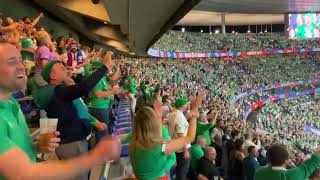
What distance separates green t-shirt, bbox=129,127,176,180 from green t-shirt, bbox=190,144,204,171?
2.47 metres

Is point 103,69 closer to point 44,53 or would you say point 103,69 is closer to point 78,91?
point 78,91

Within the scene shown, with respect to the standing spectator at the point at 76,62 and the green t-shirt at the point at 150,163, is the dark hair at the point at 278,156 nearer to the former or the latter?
the green t-shirt at the point at 150,163

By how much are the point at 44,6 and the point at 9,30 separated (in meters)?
6.22

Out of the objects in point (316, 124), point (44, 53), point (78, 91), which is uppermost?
point (44, 53)

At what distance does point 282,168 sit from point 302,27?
28820mm

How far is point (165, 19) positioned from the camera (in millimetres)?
8406

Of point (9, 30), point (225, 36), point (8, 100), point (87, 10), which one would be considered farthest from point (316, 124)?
point (8, 100)

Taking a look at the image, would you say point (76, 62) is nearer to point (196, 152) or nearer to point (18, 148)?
point (196, 152)

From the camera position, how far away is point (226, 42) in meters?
41.1

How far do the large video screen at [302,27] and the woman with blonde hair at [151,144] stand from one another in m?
28.4

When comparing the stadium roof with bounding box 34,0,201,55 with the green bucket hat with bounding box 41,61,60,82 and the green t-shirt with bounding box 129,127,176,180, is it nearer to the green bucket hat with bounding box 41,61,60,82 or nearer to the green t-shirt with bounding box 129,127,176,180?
the green bucket hat with bounding box 41,61,60,82

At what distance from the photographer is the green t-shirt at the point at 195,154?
19.3 feet

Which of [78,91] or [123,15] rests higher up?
[123,15]

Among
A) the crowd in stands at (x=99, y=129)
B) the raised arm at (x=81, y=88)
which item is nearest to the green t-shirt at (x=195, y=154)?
the crowd in stands at (x=99, y=129)
